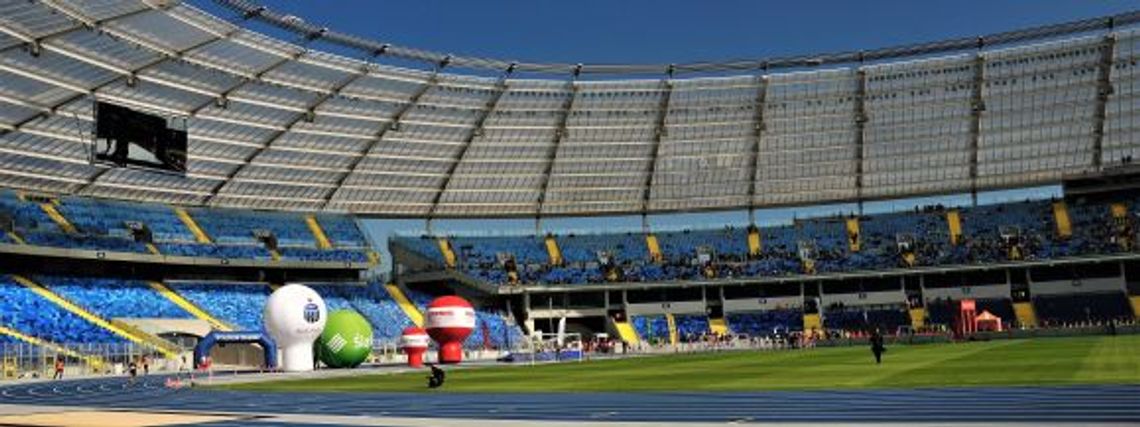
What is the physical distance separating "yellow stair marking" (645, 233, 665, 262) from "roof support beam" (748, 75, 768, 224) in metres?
8.12

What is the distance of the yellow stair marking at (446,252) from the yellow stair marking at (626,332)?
14537 mm

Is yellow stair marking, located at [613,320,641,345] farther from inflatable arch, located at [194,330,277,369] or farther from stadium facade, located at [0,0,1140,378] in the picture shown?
inflatable arch, located at [194,330,277,369]

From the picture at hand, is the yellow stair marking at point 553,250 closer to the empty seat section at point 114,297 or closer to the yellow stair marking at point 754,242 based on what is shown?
the yellow stair marking at point 754,242

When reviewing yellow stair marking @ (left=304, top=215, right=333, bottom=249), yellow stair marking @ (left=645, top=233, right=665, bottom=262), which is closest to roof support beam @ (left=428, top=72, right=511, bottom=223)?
yellow stair marking @ (left=304, top=215, right=333, bottom=249)

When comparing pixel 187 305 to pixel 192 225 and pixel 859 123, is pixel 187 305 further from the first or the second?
→ pixel 859 123

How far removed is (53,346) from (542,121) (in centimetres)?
3424

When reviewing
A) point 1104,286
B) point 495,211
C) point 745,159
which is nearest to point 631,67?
point 745,159

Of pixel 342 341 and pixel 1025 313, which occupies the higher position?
pixel 342 341

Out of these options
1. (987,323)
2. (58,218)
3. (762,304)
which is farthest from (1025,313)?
(58,218)

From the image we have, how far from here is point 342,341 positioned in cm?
5053

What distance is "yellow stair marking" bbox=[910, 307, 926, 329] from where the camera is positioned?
265 ft

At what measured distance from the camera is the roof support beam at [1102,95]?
208ft

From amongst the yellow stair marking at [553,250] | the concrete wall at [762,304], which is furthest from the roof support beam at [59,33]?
the concrete wall at [762,304]

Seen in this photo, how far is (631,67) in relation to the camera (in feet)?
225
